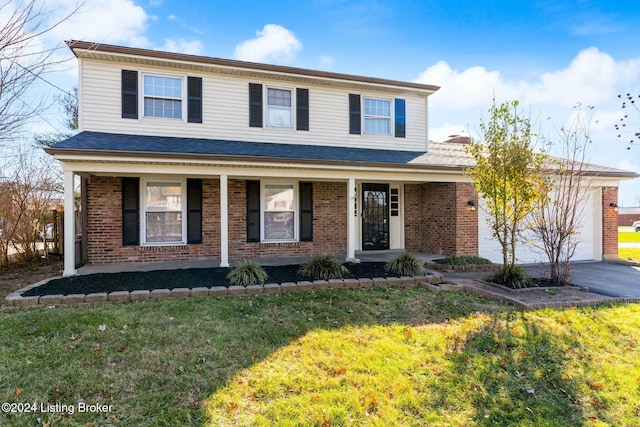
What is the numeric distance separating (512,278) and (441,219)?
3707 mm

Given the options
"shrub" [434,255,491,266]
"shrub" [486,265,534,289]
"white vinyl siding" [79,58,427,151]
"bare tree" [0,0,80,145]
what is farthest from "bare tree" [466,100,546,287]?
"bare tree" [0,0,80,145]

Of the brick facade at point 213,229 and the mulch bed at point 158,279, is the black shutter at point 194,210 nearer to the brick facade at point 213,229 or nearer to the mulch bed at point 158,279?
the brick facade at point 213,229

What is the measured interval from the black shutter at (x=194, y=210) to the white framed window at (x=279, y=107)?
2791 millimetres

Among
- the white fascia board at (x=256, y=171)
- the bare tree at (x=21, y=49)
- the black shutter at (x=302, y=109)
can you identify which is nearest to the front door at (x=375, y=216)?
the white fascia board at (x=256, y=171)

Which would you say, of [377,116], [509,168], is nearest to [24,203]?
[377,116]

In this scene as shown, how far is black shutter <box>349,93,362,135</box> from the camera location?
10.5 metres

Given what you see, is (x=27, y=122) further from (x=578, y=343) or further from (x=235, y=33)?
(x=578, y=343)

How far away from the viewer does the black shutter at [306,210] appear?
9914mm

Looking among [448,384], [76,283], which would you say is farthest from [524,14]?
[76,283]

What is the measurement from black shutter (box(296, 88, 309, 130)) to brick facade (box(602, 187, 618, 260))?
9.51 metres

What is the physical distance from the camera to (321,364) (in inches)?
135

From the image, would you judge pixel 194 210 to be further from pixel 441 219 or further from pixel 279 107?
pixel 441 219

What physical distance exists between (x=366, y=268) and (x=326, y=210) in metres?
3.11

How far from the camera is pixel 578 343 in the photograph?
4.06m
